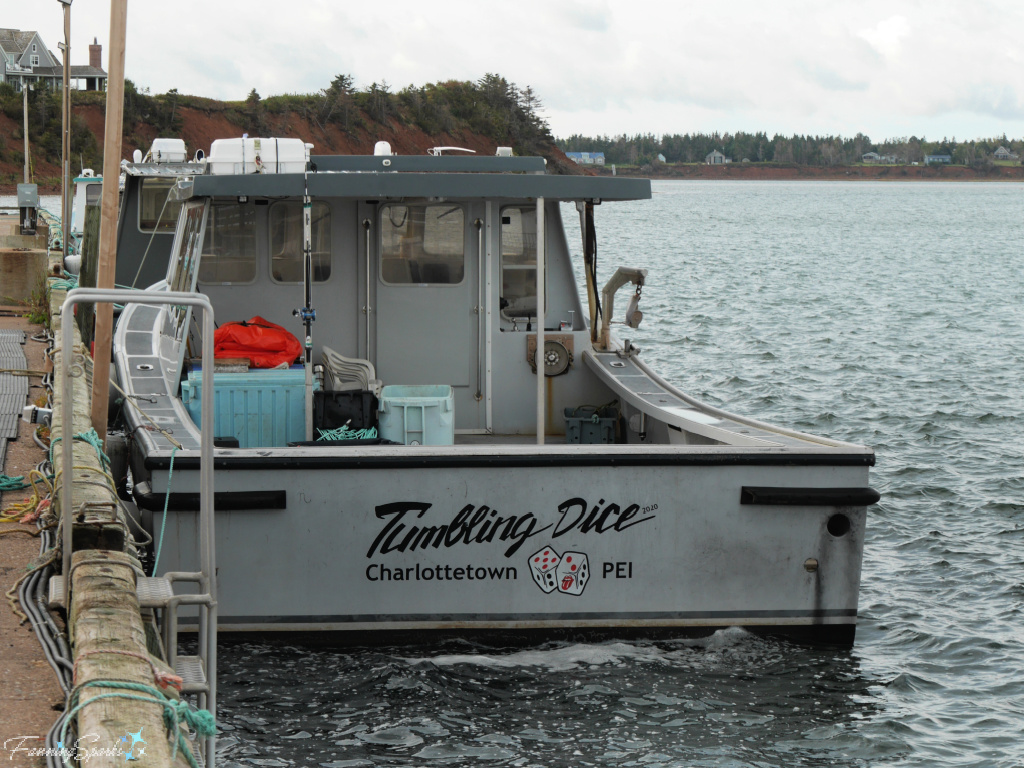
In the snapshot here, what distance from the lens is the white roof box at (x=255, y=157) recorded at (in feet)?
32.0

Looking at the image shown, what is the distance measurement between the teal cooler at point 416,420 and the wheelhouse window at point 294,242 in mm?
1454

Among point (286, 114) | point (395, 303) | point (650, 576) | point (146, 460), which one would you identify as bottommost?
point (650, 576)

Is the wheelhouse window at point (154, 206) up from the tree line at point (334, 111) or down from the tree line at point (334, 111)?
down

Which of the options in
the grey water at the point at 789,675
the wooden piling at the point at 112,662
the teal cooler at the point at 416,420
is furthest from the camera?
the teal cooler at the point at 416,420

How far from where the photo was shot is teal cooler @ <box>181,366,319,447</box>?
8.06m

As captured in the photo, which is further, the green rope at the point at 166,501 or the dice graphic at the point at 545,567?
the dice graphic at the point at 545,567

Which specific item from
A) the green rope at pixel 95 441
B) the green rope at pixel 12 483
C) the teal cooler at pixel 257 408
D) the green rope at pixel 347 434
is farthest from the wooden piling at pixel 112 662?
the teal cooler at pixel 257 408

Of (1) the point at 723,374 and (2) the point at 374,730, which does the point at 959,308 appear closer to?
(1) the point at 723,374

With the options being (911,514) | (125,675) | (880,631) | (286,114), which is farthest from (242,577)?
(286,114)

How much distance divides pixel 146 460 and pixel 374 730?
1.87 m

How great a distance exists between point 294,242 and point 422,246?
96 cm

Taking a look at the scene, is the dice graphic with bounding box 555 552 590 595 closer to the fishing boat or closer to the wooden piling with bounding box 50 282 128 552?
the fishing boat

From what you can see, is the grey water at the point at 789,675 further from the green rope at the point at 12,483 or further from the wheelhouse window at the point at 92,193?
the wheelhouse window at the point at 92,193

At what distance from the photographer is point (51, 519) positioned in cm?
621
